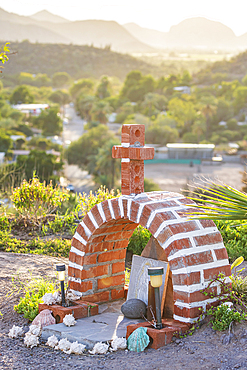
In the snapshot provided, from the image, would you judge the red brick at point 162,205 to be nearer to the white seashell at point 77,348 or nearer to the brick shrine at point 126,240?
the brick shrine at point 126,240

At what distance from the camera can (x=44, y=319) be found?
5055 millimetres

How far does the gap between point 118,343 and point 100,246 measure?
1.34 m

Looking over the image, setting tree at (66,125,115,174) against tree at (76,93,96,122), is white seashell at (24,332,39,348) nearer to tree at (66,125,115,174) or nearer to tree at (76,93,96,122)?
tree at (66,125,115,174)

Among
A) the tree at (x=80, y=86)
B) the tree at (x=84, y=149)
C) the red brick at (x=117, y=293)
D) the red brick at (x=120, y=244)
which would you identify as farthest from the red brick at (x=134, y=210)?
the tree at (x=80, y=86)

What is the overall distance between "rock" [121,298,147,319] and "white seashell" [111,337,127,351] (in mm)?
554

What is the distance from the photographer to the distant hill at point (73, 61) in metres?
138

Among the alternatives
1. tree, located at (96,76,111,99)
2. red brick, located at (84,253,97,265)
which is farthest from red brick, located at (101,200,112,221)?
tree, located at (96,76,111,99)

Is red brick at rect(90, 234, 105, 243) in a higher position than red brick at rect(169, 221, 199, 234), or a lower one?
lower

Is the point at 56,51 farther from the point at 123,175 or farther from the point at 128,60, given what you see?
the point at 123,175

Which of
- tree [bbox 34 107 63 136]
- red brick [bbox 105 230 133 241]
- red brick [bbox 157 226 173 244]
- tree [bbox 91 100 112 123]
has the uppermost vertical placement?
tree [bbox 91 100 112 123]

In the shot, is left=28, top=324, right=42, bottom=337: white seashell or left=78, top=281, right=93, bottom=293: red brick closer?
left=28, top=324, right=42, bottom=337: white seashell

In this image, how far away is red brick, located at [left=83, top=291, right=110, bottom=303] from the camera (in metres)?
5.45

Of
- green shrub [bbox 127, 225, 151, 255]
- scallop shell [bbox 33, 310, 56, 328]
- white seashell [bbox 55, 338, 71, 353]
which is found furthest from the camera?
green shrub [bbox 127, 225, 151, 255]

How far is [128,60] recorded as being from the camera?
530 feet
